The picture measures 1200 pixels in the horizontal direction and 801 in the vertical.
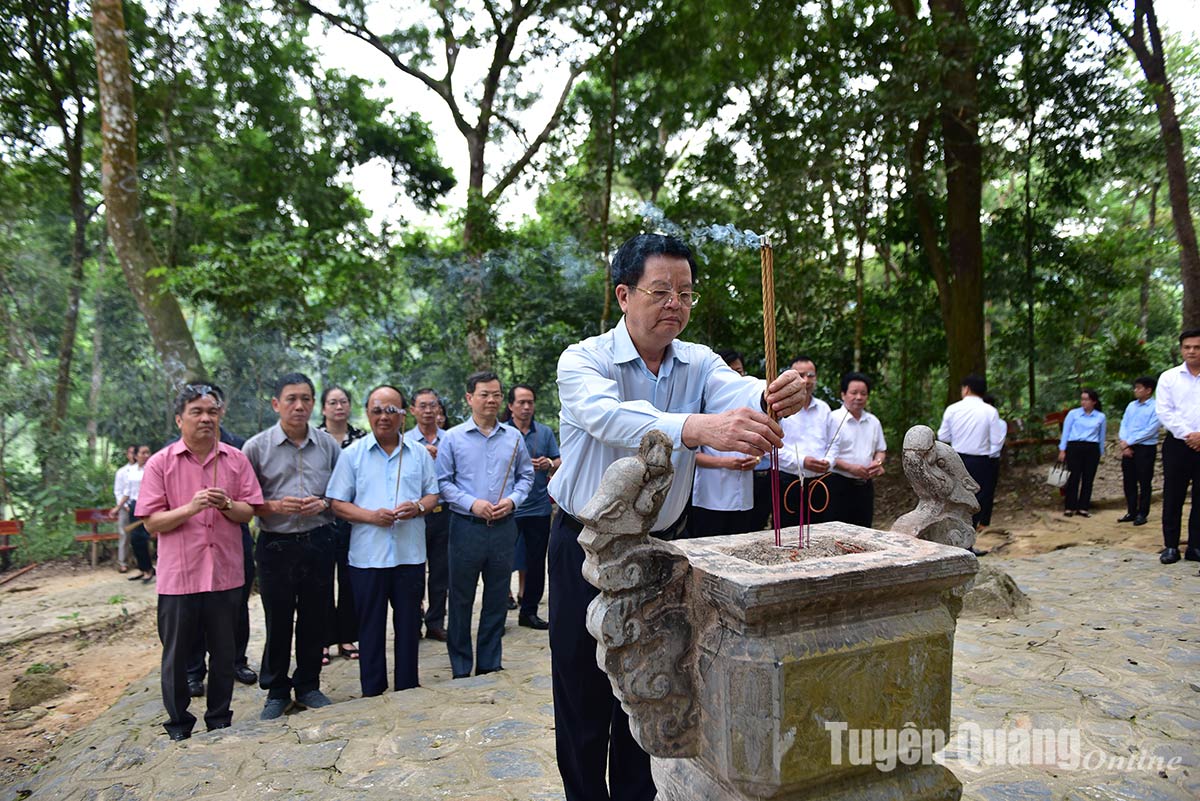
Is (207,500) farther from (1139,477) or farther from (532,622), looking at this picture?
(1139,477)

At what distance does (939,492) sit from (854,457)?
3152mm

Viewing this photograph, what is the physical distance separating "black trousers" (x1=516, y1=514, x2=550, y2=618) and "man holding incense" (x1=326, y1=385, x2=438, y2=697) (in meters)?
1.56

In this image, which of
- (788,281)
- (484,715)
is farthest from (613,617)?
(788,281)

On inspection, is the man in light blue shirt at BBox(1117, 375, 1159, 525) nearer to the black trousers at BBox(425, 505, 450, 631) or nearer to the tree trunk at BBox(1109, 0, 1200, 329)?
the tree trunk at BBox(1109, 0, 1200, 329)

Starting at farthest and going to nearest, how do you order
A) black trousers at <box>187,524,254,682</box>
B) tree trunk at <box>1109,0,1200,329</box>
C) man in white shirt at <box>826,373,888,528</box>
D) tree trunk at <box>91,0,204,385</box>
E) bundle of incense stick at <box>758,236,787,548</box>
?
tree trunk at <box>1109,0,1200,329</box>, tree trunk at <box>91,0,204,385</box>, man in white shirt at <box>826,373,888,528</box>, black trousers at <box>187,524,254,682</box>, bundle of incense stick at <box>758,236,787,548</box>

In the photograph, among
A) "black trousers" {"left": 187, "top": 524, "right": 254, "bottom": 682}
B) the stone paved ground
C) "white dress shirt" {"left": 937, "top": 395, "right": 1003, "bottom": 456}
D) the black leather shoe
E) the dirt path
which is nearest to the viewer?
the stone paved ground

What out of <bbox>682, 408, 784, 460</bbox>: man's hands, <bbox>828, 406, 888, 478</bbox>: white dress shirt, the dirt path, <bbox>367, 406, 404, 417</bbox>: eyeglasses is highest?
<bbox>367, 406, 404, 417</bbox>: eyeglasses

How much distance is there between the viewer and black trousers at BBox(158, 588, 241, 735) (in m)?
3.70

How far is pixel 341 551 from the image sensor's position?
512cm

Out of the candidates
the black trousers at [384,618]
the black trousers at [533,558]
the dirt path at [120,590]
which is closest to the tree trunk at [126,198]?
the dirt path at [120,590]

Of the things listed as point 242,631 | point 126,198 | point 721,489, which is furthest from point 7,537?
point 721,489

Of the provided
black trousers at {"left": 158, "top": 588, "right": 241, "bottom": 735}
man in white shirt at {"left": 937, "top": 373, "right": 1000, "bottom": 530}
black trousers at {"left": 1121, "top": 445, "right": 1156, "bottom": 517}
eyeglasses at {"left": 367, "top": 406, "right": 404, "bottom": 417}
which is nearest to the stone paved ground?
black trousers at {"left": 158, "top": 588, "right": 241, "bottom": 735}

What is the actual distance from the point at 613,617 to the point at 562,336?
8.77 metres

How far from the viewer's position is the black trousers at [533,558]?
589cm
